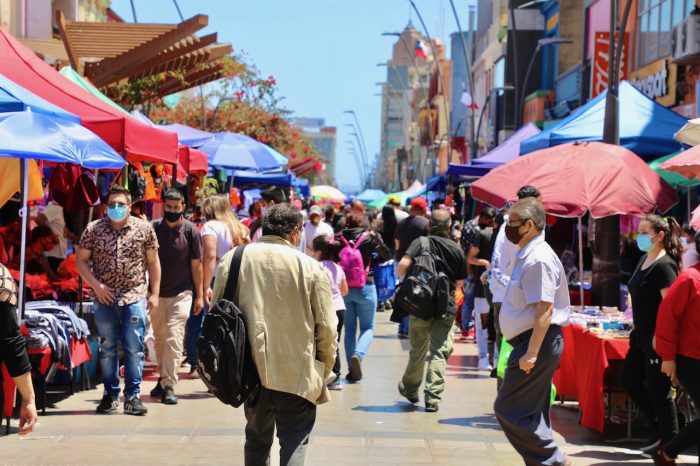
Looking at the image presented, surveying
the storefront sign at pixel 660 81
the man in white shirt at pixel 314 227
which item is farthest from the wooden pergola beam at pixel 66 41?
the storefront sign at pixel 660 81

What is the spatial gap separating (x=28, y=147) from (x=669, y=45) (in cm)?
1702

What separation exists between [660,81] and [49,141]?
53.4ft

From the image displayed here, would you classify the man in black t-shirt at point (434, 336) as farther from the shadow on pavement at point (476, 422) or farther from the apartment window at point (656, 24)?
the apartment window at point (656, 24)

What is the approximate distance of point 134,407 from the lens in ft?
31.2

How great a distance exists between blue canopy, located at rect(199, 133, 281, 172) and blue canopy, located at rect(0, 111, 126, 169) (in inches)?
307

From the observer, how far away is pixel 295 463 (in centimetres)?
586

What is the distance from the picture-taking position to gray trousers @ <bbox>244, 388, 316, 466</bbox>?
19.4 feet

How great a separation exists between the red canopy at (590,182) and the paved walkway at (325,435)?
193 centimetres

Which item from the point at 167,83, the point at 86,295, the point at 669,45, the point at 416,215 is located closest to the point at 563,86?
the point at 669,45

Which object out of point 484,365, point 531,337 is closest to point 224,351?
point 531,337

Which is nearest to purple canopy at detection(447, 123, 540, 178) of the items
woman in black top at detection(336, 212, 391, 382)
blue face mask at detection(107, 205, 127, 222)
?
woman in black top at detection(336, 212, 391, 382)

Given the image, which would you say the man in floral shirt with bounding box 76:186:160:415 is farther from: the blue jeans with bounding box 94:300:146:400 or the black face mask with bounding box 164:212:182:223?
the black face mask with bounding box 164:212:182:223

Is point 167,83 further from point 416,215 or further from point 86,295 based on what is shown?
point 86,295

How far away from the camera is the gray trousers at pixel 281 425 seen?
5902 millimetres
